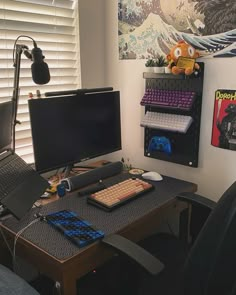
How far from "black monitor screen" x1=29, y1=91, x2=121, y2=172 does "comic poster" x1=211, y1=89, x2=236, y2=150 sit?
0.56 meters

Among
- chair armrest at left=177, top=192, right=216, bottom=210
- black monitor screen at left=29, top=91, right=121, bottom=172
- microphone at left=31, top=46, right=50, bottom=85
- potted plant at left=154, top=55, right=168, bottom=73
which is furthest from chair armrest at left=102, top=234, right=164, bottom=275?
potted plant at left=154, top=55, right=168, bottom=73

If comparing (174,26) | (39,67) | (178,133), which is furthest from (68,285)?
(174,26)

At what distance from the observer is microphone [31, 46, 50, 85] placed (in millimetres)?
1352

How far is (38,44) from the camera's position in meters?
1.73

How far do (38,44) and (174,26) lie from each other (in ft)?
2.47

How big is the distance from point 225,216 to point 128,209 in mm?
534

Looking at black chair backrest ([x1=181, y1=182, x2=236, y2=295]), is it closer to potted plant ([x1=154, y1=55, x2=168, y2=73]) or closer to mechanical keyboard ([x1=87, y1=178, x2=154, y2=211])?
mechanical keyboard ([x1=87, y1=178, x2=154, y2=211])

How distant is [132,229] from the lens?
1.29 m

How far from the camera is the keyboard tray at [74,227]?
3.68 feet

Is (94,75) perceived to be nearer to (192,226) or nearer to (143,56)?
(143,56)

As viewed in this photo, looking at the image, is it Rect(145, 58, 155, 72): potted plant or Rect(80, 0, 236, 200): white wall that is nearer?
Rect(80, 0, 236, 200): white wall

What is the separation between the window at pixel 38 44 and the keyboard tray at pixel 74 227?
0.60 meters

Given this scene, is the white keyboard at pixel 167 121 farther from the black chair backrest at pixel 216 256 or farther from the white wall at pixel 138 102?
the black chair backrest at pixel 216 256

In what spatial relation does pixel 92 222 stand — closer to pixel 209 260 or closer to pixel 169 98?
pixel 209 260
